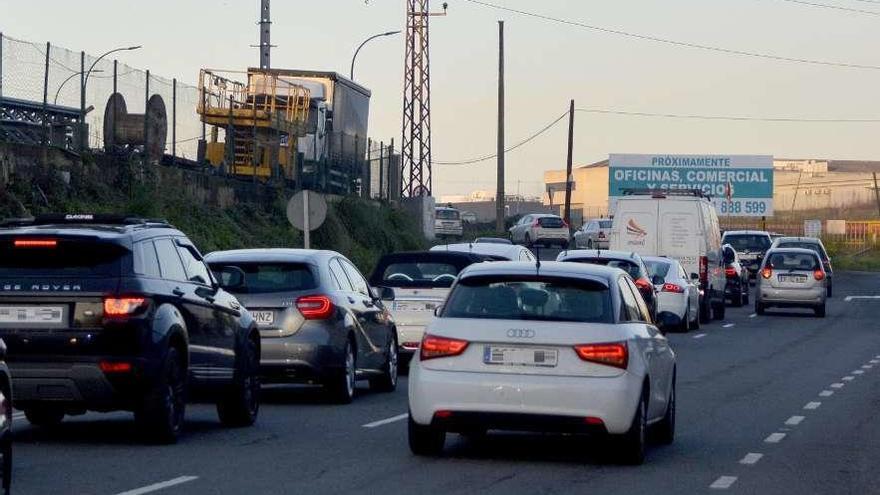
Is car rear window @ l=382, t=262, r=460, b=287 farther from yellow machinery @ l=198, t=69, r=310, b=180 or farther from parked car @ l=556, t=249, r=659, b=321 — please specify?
yellow machinery @ l=198, t=69, r=310, b=180

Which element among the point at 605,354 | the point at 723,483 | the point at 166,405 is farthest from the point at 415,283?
the point at 723,483

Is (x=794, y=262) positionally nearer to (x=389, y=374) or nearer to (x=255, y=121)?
(x=255, y=121)

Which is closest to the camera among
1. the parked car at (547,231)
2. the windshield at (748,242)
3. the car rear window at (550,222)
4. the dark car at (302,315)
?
the dark car at (302,315)

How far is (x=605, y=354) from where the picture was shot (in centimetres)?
1220

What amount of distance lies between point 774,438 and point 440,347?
13.5 ft

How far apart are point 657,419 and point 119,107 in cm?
2264

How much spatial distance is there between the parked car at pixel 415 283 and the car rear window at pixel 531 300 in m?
8.27

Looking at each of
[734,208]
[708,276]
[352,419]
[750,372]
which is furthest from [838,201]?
[352,419]

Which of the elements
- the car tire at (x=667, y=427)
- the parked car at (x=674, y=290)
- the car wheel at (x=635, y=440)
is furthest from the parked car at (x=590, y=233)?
the car wheel at (x=635, y=440)

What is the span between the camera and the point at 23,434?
560 inches

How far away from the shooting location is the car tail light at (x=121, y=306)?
42.0 feet

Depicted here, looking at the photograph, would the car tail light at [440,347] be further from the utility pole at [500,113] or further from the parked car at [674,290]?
the utility pole at [500,113]

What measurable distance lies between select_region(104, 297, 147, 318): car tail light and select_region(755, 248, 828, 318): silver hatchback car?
1197 inches

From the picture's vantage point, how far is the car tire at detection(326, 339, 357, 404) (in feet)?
57.3
